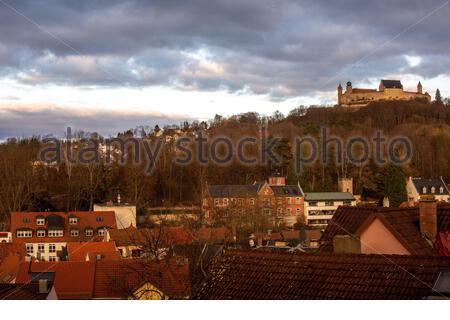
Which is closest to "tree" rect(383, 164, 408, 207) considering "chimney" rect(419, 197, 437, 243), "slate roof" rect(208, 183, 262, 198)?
"slate roof" rect(208, 183, 262, 198)

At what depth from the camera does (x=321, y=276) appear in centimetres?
314

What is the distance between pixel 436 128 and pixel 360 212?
116 feet

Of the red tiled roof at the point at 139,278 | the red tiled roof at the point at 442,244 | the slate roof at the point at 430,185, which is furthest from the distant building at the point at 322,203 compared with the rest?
the red tiled roof at the point at 442,244

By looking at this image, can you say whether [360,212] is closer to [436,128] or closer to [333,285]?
[333,285]

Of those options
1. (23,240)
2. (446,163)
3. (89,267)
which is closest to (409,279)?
(89,267)

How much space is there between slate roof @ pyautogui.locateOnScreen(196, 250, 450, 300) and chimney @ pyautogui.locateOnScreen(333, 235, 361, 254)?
1134 millimetres

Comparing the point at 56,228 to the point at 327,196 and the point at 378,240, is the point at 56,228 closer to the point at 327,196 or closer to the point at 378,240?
the point at 327,196

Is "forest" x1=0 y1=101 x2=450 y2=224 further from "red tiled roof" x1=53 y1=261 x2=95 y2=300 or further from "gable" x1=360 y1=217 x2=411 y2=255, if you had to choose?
"gable" x1=360 y1=217 x2=411 y2=255

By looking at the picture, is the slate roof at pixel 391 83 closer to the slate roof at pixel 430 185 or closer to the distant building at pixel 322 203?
the slate roof at pixel 430 185

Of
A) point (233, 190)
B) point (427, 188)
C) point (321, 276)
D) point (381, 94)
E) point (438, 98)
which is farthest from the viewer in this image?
point (381, 94)

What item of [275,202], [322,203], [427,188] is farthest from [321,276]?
[427,188]

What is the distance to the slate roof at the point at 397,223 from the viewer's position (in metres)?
4.68

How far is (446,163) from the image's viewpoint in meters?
33.1

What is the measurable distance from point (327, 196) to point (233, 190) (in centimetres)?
482
